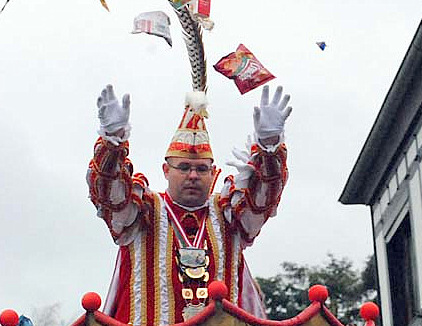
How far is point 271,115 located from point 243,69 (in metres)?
0.53

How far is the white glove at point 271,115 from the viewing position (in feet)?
26.7

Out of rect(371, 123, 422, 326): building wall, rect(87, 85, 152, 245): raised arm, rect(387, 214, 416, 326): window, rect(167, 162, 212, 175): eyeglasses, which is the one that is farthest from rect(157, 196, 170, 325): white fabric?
rect(387, 214, 416, 326): window

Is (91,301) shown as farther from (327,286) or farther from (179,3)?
(327,286)

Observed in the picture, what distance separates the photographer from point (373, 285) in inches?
1426

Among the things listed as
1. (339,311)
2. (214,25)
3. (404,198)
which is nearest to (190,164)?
(214,25)

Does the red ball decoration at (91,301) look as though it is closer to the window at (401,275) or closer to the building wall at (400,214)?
the building wall at (400,214)

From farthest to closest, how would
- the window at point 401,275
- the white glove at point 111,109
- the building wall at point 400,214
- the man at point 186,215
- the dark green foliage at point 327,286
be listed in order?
the dark green foliage at point 327,286, the window at point 401,275, the building wall at point 400,214, the man at point 186,215, the white glove at point 111,109

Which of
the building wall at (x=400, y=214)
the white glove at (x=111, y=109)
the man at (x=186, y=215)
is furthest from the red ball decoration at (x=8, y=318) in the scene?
the building wall at (x=400, y=214)

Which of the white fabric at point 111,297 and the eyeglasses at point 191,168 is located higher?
the eyeglasses at point 191,168

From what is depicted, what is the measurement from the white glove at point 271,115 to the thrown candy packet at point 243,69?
0.34 metres

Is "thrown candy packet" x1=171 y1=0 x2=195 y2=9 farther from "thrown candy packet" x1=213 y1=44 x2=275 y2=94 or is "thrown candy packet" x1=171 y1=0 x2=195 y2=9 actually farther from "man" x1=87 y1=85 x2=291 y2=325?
"man" x1=87 y1=85 x2=291 y2=325

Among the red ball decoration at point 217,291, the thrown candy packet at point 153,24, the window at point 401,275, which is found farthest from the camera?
the window at point 401,275

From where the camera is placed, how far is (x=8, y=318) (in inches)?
316

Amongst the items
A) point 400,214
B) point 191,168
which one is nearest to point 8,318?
point 191,168
